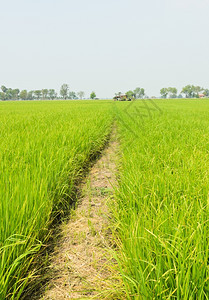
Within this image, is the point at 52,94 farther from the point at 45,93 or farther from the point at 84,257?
the point at 84,257

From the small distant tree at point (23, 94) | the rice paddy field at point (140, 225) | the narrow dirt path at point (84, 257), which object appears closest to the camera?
the rice paddy field at point (140, 225)

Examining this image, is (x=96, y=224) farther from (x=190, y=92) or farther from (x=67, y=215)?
(x=190, y=92)

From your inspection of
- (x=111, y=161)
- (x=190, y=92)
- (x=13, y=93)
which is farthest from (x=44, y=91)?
(x=111, y=161)

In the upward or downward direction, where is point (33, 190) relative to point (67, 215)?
upward

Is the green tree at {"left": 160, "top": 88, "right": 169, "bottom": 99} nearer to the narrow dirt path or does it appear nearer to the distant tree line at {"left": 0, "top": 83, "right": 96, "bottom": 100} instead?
the distant tree line at {"left": 0, "top": 83, "right": 96, "bottom": 100}

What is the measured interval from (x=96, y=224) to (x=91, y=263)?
45cm

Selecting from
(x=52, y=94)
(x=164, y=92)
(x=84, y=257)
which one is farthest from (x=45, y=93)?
(x=84, y=257)

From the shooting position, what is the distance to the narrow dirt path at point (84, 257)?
3.36 feet

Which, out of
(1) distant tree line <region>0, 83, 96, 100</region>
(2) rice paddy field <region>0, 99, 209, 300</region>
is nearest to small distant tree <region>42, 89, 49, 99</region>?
(1) distant tree line <region>0, 83, 96, 100</region>

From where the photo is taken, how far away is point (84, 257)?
50.8 inches

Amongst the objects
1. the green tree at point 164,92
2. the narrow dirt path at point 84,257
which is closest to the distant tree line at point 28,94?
the green tree at point 164,92

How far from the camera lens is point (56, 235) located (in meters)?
1.51

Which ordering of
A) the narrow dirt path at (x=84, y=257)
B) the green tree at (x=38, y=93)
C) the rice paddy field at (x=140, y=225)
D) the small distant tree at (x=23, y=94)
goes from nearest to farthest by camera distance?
the rice paddy field at (x=140, y=225) → the narrow dirt path at (x=84, y=257) → the small distant tree at (x=23, y=94) → the green tree at (x=38, y=93)

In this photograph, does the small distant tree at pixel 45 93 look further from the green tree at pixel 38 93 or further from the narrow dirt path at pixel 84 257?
the narrow dirt path at pixel 84 257
